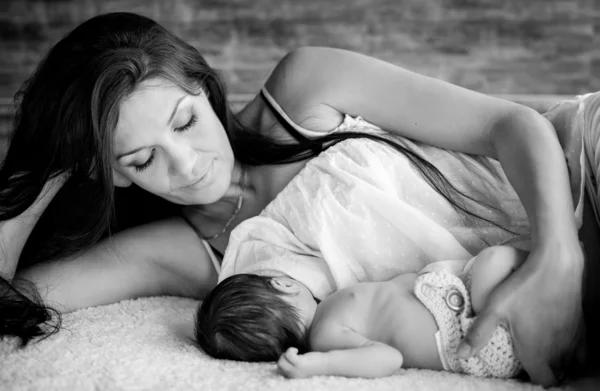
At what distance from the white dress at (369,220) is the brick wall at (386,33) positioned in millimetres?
1491

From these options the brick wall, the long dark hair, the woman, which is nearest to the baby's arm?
the woman

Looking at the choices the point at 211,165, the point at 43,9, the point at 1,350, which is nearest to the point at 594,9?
the point at 211,165

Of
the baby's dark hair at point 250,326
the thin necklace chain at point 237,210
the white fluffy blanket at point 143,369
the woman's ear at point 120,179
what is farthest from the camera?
the thin necklace chain at point 237,210

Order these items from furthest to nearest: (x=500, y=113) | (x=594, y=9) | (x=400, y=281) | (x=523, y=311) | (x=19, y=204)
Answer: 1. (x=594, y=9)
2. (x=19, y=204)
3. (x=500, y=113)
4. (x=400, y=281)
5. (x=523, y=311)

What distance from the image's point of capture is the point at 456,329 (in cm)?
98

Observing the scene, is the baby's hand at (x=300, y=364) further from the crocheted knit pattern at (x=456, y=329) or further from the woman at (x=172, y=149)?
the woman at (x=172, y=149)

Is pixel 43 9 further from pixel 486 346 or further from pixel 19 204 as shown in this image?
pixel 486 346

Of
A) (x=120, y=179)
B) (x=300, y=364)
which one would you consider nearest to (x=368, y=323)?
(x=300, y=364)

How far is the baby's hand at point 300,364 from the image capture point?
0.93 meters

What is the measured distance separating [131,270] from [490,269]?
799 millimetres

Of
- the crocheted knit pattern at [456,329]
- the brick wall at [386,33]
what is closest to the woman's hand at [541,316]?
the crocheted knit pattern at [456,329]

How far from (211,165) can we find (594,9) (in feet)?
6.75

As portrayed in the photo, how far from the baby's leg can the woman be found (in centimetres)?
3

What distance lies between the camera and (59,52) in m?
1.27
